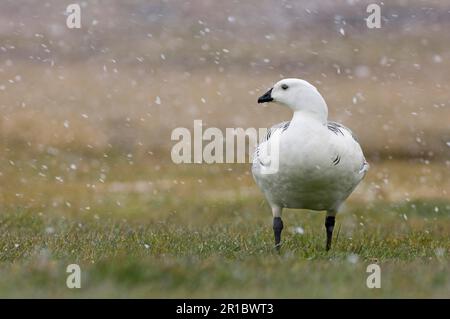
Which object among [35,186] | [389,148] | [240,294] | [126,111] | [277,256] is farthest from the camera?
[126,111]

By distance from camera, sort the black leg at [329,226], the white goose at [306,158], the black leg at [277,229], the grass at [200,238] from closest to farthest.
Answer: the grass at [200,238] < the white goose at [306,158] < the black leg at [277,229] < the black leg at [329,226]

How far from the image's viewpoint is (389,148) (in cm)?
1928

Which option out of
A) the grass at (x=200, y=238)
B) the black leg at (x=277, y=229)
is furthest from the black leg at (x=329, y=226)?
the black leg at (x=277, y=229)

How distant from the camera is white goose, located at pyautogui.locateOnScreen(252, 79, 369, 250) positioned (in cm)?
883

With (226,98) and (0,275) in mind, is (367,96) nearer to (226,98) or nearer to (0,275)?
(226,98)

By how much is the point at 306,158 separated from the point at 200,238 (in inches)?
72.9

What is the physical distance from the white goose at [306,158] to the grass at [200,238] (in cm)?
53

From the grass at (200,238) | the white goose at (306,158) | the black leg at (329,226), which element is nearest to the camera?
the grass at (200,238)

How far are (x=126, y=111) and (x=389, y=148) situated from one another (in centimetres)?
561

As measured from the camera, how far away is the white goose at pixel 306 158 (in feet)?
29.0

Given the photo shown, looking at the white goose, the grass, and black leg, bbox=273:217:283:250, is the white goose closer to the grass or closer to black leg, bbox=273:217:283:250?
black leg, bbox=273:217:283:250

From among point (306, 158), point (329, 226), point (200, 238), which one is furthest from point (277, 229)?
point (306, 158)

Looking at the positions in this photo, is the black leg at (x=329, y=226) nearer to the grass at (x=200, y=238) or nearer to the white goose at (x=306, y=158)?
the grass at (x=200, y=238)

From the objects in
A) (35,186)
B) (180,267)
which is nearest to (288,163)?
(180,267)
